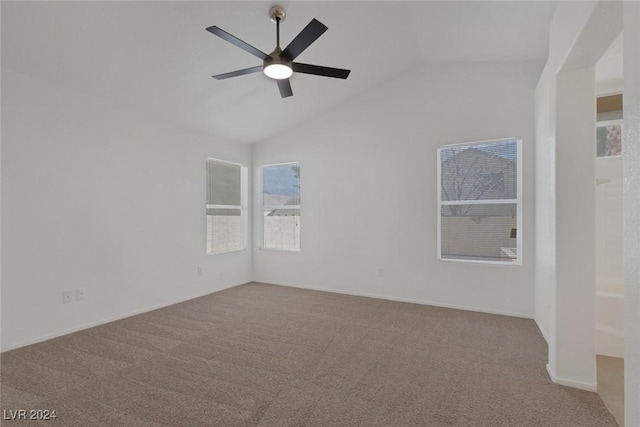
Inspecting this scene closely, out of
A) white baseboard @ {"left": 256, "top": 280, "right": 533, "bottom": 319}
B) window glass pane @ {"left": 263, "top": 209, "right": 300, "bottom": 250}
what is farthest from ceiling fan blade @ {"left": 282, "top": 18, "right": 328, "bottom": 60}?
white baseboard @ {"left": 256, "top": 280, "right": 533, "bottom": 319}

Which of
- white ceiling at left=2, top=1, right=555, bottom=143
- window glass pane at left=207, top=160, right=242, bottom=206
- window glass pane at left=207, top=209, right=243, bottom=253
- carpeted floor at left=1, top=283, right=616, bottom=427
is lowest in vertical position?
carpeted floor at left=1, top=283, right=616, bottom=427

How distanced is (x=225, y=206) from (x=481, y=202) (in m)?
3.95

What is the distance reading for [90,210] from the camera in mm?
3211

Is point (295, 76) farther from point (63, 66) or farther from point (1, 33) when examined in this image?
point (1, 33)

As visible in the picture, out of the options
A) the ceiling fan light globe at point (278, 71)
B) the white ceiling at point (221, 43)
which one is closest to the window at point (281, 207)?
the white ceiling at point (221, 43)

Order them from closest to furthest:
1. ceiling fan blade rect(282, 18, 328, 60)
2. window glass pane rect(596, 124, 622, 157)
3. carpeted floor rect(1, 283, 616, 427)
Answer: carpeted floor rect(1, 283, 616, 427)
ceiling fan blade rect(282, 18, 328, 60)
window glass pane rect(596, 124, 622, 157)

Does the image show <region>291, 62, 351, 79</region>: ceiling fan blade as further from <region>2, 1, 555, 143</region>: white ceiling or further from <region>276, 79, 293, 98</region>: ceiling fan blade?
<region>2, 1, 555, 143</region>: white ceiling

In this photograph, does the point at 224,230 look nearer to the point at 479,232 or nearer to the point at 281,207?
the point at 281,207

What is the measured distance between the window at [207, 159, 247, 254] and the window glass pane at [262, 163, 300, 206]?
41cm

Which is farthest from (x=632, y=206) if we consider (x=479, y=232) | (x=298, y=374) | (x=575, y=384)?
(x=479, y=232)

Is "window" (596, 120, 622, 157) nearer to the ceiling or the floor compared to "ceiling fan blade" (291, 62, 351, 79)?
nearer to the floor

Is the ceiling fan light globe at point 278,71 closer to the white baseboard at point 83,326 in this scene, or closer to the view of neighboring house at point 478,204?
the view of neighboring house at point 478,204

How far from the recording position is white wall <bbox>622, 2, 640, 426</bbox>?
1.05 metres

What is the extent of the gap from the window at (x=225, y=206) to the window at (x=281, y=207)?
39cm
